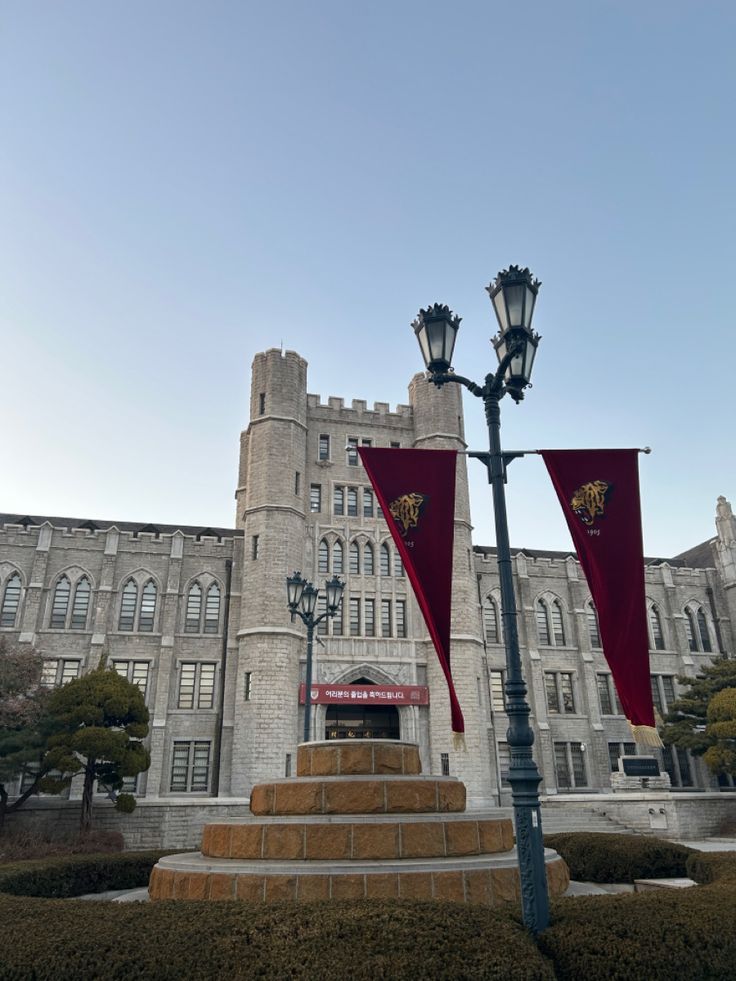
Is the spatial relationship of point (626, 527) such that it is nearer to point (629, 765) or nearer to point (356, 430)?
point (629, 765)

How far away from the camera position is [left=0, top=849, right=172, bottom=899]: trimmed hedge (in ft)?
35.3

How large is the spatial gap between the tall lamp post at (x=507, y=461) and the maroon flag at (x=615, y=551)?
32.3 inches

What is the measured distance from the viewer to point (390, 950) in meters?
5.63

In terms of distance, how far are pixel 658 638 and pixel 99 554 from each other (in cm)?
3012

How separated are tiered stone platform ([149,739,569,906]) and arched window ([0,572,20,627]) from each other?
76.3 ft

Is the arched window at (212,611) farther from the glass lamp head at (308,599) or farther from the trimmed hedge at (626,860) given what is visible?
the trimmed hedge at (626,860)

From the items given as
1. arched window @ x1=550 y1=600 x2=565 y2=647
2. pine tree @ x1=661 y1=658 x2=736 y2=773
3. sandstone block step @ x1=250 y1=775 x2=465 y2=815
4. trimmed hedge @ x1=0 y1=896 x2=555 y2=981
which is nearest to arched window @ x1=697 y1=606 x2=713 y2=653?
pine tree @ x1=661 y1=658 x2=736 y2=773

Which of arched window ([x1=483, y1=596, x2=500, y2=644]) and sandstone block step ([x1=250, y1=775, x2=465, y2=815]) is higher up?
arched window ([x1=483, y1=596, x2=500, y2=644])

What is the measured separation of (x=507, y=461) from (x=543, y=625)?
29655 millimetres

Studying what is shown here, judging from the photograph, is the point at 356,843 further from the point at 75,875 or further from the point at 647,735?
the point at 75,875

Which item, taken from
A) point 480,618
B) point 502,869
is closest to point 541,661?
point 480,618

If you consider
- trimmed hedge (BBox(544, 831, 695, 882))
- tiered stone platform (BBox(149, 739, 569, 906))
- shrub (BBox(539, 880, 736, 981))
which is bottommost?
trimmed hedge (BBox(544, 831, 695, 882))

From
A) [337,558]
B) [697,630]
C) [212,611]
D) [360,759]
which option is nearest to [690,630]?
[697,630]

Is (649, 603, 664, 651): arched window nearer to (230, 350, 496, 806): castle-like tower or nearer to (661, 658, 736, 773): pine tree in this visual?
(661, 658, 736, 773): pine tree
